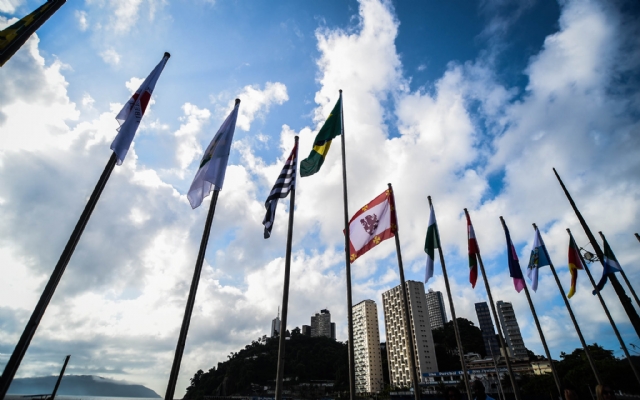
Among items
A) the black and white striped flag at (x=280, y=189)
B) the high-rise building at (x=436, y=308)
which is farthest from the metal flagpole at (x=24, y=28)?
the high-rise building at (x=436, y=308)

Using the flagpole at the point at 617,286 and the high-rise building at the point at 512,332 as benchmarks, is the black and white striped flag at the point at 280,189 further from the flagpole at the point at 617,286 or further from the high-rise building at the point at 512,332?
the high-rise building at the point at 512,332

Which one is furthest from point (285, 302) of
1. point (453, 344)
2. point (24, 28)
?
point (453, 344)

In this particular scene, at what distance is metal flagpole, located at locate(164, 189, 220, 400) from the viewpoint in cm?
620

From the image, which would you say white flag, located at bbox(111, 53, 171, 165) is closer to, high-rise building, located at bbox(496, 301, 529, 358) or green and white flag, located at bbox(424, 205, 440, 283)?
green and white flag, located at bbox(424, 205, 440, 283)

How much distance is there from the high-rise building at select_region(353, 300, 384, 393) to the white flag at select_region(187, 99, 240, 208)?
9576 centimetres


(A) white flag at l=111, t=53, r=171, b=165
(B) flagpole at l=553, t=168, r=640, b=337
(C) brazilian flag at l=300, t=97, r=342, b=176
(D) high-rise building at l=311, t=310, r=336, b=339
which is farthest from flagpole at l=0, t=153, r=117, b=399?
(D) high-rise building at l=311, t=310, r=336, b=339

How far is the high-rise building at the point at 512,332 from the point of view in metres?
117

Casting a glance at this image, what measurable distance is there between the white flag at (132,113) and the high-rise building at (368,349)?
97202 mm

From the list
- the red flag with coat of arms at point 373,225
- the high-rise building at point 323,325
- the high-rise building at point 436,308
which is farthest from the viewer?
the high-rise building at point 436,308

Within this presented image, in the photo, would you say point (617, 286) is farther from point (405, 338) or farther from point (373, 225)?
point (405, 338)

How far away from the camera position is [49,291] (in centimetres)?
610

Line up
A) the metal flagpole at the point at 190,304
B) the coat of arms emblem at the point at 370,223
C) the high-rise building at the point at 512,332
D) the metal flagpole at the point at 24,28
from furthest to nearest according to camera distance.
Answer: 1. the high-rise building at the point at 512,332
2. the coat of arms emblem at the point at 370,223
3. the metal flagpole at the point at 24,28
4. the metal flagpole at the point at 190,304

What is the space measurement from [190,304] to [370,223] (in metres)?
6.65

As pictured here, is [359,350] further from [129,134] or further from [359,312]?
[129,134]
